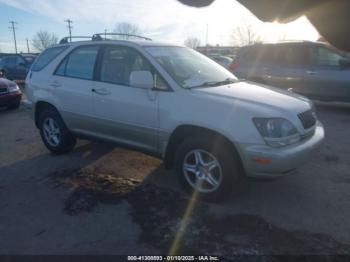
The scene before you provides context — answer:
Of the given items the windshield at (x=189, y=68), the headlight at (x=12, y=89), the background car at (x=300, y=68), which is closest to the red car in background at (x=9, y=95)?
the headlight at (x=12, y=89)

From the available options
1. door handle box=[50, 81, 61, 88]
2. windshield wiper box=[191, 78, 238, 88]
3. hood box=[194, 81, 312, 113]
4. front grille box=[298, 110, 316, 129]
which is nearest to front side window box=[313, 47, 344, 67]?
windshield wiper box=[191, 78, 238, 88]

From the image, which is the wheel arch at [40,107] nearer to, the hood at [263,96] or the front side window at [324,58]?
the hood at [263,96]

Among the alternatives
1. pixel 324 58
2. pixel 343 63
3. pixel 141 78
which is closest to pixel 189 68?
pixel 141 78

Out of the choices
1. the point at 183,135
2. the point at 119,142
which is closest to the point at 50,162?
the point at 119,142

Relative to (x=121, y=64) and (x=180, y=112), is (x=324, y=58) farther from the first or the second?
(x=180, y=112)

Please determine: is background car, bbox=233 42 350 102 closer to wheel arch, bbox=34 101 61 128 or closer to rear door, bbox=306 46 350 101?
rear door, bbox=306 46 350 101

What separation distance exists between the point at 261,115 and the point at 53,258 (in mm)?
2259

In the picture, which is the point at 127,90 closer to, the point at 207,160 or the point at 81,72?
the point at 81,72

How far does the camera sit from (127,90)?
416 centimetres

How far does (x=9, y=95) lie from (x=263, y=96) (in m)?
7.97

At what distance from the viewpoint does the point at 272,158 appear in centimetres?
322

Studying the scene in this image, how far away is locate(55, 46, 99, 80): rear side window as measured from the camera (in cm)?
470

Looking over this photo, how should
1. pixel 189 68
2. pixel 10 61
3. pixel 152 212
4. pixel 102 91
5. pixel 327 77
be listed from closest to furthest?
pixel 152 212 → pixel 189 68 → pixel 102 91 → pixel 327 77 → pixel 10 61

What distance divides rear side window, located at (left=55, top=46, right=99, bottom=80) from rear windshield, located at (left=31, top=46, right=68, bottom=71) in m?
0.27
